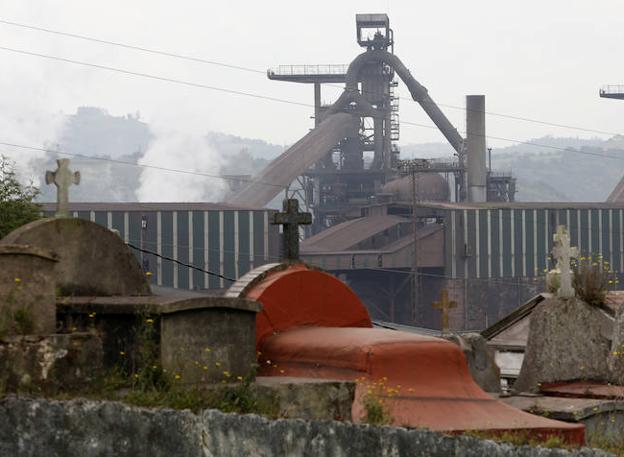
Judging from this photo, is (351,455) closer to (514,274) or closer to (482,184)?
(514,274)

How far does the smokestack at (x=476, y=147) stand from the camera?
81.9m

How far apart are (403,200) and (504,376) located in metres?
62.7

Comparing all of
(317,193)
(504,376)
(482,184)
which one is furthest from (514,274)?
(504,376)

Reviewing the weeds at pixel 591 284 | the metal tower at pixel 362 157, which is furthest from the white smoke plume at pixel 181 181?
the weeds at pixel 591 284

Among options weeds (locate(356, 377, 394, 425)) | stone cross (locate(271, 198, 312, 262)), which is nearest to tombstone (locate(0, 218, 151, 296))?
weeds (locate(356, 377, 394, 425))

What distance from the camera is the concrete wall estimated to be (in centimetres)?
636

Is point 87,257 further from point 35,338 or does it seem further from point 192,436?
point 192,436

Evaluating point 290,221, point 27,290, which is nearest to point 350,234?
point 290,221

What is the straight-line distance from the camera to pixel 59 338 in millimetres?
7195

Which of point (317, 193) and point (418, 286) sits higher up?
point (317, 193)

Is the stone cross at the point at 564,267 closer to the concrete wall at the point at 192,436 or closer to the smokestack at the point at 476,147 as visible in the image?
the concrete wall at the point at 192,436

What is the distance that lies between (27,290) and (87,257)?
2.25 meters

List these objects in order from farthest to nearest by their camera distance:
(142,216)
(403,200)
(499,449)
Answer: (403,200), (142,216), (499,449)

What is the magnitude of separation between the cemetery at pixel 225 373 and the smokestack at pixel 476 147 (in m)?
70.3
